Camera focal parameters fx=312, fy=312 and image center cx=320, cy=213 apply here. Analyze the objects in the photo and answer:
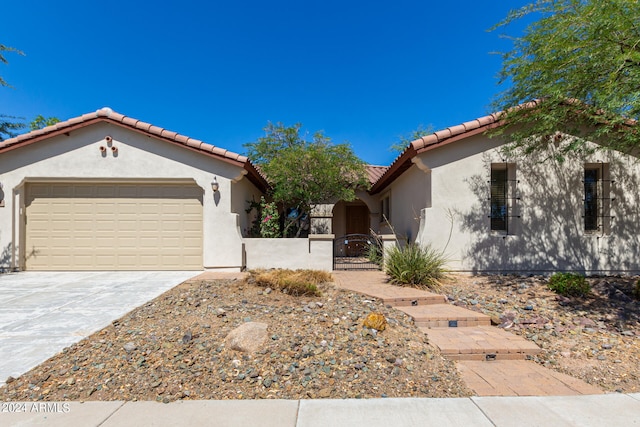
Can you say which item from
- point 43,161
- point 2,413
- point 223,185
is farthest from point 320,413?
point 43,161

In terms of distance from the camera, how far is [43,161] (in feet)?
29.7

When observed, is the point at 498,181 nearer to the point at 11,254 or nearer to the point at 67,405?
the point at 67,405

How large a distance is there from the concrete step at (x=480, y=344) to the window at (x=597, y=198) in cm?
615

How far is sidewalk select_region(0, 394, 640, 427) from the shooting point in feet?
8.82

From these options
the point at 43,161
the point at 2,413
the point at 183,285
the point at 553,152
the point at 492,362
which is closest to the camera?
the point at 2,413

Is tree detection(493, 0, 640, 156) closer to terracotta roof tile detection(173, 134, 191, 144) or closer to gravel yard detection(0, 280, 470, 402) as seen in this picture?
gravel yard detection(0, 280, 470, 402)

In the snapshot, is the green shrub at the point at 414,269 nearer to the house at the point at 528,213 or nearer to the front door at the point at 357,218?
the house at the point at 528,213

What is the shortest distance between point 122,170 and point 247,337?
24.9ft

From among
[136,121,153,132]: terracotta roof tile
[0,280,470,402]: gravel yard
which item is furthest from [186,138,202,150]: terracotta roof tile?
[0,280,470,402]: gravel yard

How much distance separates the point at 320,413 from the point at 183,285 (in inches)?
206

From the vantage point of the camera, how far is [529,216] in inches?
329

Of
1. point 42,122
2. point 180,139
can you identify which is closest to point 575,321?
point 180,139

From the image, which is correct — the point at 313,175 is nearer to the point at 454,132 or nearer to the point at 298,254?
the point at 298,254

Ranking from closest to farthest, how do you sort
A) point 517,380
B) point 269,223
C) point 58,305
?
point 517,380 < point 58,305 < point 269,223
